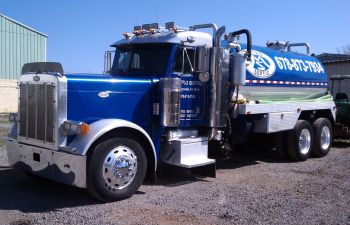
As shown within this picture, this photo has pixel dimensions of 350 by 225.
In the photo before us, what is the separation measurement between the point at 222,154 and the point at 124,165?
9.52 feet

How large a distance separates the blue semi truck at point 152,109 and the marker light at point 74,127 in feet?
0.05

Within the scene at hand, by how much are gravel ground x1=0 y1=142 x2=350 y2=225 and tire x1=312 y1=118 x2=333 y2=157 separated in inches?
83.8

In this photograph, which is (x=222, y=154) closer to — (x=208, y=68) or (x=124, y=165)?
(x=208, y=68)

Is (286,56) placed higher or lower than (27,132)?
higher

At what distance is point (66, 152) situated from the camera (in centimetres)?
660

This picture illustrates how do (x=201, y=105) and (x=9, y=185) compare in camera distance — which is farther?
(x=201, y=105)

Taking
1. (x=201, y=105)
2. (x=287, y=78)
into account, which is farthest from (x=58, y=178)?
(x=287, y=78)

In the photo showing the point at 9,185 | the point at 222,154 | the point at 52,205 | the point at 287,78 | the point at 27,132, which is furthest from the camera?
the point at 287,78

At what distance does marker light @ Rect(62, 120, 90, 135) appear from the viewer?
6.49 metres

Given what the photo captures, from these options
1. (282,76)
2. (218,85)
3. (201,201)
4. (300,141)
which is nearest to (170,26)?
(218,85)

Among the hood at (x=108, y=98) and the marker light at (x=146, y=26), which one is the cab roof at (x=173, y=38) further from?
the hood at (x=108, y=98)

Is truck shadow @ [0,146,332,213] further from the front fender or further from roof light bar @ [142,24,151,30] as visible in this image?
roof light bar @ [142,24,151,30]

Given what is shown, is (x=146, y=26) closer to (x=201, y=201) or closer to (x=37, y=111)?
(x=37, y=111)

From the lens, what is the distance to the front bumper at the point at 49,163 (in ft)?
21.2
